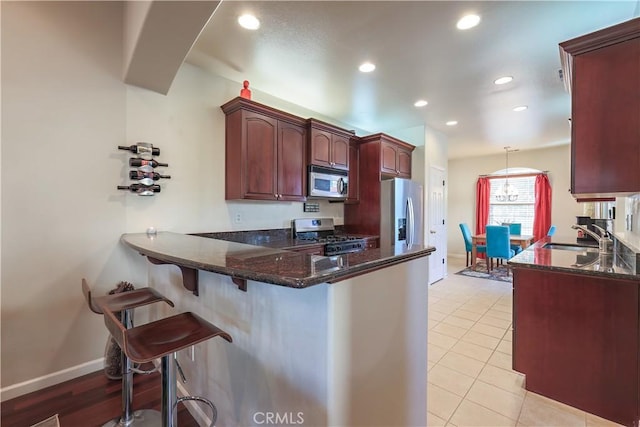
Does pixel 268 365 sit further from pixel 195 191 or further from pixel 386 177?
pixel 386 177

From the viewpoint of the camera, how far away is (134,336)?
3.90ft

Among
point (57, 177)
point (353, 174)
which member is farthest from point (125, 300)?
point (353, 174)

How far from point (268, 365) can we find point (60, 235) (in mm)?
1870

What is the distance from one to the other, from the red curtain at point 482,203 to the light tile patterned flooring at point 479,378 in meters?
3.84

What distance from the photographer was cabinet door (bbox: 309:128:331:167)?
3.28 meters

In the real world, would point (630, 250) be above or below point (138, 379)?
above

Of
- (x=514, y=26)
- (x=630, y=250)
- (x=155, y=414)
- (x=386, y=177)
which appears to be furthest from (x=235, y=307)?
(x=386, y=177)

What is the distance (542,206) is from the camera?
248 inches

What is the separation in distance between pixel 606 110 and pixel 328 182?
8.17ft

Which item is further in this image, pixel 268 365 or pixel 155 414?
pixel 155 414

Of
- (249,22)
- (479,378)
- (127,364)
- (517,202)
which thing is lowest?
(479,378)

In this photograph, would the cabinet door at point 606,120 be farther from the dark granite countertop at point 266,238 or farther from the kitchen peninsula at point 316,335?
the dark granite countertop at point 266,238

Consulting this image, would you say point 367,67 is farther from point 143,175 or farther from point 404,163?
point 143,175

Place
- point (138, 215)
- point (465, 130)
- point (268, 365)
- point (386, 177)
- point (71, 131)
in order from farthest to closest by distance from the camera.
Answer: point (465, 130), point (386, 177), point (138, 215), point (71, 131), point (268, 365)
